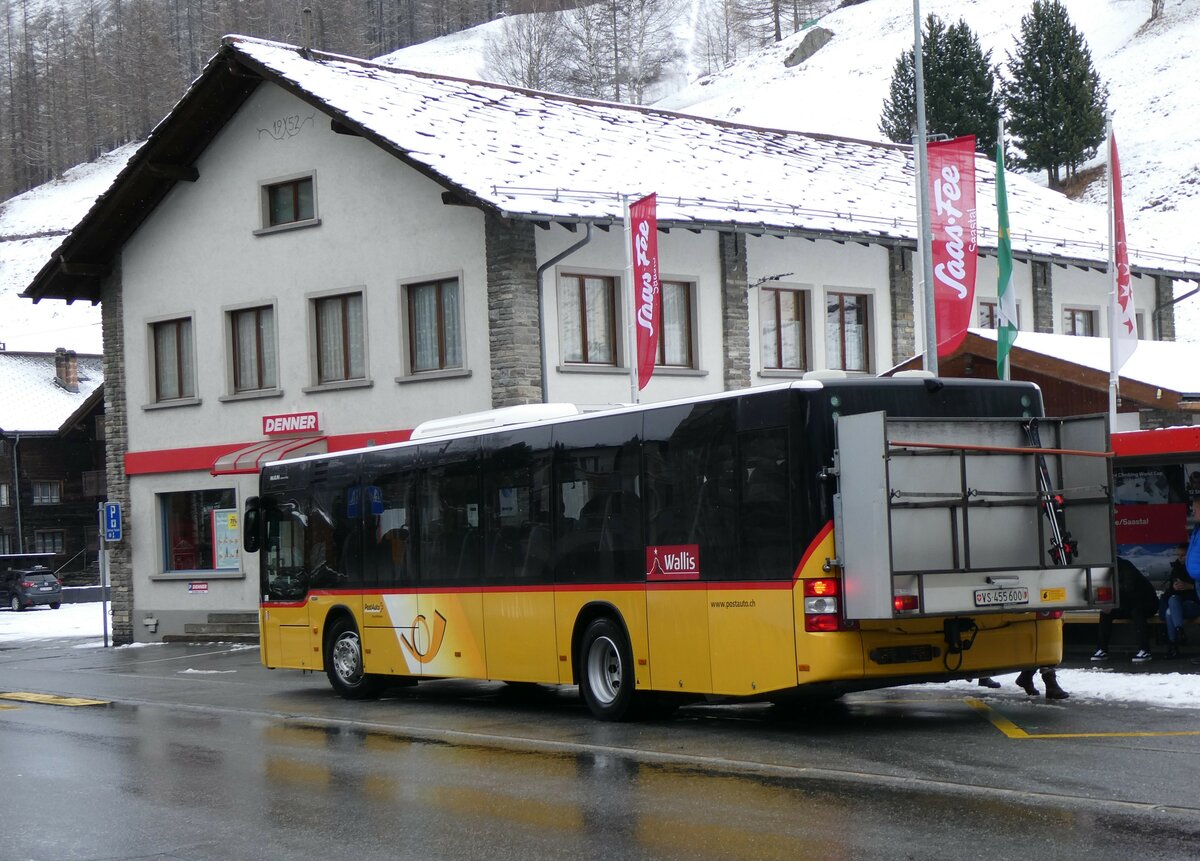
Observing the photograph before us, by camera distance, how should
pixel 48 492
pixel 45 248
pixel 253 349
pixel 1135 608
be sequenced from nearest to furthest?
pixel 1135 608 → pixel 253 349 → pixel 48 492 → pixel 45 248

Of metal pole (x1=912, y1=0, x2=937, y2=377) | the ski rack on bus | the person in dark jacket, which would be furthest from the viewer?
metal pole (x1=912, y1=0, x2=937, y2=377)

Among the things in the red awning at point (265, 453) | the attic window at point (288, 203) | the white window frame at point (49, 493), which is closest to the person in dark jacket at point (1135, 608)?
the red awning at point (265, 453)

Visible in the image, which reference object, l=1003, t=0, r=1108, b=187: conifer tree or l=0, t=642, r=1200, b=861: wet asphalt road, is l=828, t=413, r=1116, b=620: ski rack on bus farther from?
l=1003, t=0, r=1108, b=187: conifer tree

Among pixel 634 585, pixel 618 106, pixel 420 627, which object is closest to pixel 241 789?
pixel 634 585

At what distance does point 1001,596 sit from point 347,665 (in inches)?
338

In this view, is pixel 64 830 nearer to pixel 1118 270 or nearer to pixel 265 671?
pixel 265 671

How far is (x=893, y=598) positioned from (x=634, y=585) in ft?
9.71

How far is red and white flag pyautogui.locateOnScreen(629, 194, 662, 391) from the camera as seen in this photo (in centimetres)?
2288

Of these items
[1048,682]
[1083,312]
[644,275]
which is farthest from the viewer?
[1083,312]

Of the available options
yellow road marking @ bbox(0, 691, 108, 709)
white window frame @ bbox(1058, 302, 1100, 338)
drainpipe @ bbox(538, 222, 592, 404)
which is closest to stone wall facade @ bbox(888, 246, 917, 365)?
white window frame @ bbox(1058, 302, 1100, 338)

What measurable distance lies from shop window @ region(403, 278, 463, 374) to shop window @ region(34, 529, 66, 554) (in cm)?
4259

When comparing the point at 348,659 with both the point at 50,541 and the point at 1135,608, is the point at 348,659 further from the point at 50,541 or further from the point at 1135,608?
the point at 50,541

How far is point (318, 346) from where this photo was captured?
96.5 ft

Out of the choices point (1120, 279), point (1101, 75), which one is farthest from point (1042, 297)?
point (1101, 75)
